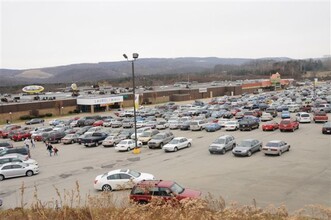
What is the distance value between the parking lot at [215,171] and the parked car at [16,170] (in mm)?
535

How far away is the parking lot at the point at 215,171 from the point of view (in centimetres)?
1769

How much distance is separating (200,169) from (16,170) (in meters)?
12.2

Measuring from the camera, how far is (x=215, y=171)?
2273 cm

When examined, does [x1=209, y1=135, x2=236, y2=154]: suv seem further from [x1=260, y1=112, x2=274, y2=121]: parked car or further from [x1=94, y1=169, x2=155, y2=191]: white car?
[x1=260, y1=112, x2=274, y2=121]: parked car

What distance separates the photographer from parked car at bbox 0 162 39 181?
24.5 metres

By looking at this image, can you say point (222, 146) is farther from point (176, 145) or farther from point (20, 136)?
point (20, 136)

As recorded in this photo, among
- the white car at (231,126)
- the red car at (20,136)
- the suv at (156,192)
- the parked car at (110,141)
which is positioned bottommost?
the red car at (20,136)

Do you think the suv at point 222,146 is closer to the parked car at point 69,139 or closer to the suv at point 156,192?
the suv at point 156,192

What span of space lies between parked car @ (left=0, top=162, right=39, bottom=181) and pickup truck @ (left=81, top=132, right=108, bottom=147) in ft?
35.9

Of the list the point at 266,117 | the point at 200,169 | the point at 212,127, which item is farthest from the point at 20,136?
the point at 266,117

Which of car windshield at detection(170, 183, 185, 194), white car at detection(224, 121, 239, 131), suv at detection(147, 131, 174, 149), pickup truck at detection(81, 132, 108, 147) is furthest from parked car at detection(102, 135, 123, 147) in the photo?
car windshield at detection(170, 183, 185, 194)

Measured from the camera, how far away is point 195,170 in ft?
76.5

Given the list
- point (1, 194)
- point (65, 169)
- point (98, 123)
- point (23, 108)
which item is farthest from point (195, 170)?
point (23, 108)

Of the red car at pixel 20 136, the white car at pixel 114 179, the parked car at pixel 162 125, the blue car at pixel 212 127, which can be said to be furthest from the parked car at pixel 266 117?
the white car at pixel 114 179
